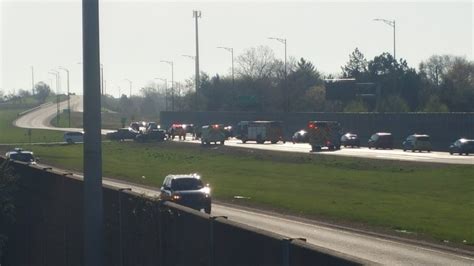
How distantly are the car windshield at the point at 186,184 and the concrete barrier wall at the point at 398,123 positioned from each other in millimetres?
52880

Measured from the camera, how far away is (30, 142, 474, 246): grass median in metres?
36.8

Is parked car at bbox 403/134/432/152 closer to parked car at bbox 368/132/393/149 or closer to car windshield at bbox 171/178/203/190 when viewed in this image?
parked car at bbox 368/132/393/149

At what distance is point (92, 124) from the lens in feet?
42.2

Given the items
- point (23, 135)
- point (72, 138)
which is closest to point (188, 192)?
point (72, 138)

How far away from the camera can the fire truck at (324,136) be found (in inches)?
3612

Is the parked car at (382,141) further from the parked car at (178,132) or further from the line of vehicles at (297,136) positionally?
the parked car at (178,132)

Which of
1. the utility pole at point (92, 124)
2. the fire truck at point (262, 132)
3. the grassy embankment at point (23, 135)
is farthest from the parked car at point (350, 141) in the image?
the utility pole at point (92, 124)

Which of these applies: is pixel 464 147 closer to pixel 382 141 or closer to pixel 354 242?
pixel 382 141

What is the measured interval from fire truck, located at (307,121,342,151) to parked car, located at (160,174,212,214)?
171 ft

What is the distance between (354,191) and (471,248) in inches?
807

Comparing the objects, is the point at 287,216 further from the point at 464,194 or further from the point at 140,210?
the point at 140,210

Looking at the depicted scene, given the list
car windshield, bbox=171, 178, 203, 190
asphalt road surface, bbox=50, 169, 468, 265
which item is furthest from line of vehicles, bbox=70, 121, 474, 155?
asphalt road surface, bbox=50, 169, 468, 265

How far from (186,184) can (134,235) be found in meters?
22.6

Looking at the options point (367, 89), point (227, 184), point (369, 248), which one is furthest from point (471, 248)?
point (367, 89)
